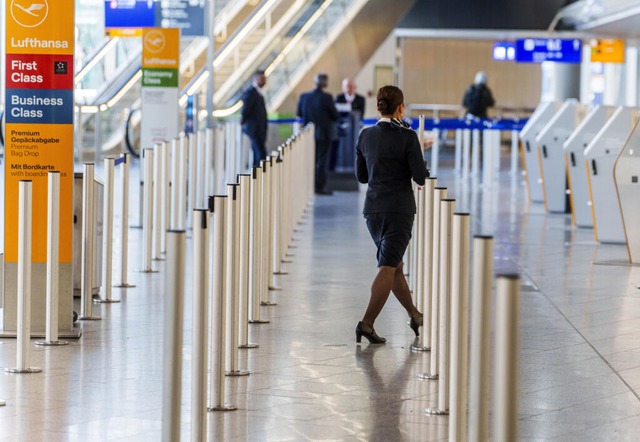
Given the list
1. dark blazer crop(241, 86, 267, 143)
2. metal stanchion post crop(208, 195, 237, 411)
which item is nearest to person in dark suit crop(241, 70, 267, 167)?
dark blazer crop(241, 86, 267, 143)

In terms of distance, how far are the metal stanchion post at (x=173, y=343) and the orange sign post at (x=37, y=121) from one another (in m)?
3.20

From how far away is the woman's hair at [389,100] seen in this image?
7.85 meters

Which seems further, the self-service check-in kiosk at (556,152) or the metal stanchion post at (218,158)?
the metal stanchion post at (218,158)

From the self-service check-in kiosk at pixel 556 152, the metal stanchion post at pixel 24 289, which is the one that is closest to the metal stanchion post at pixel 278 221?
the metal stanchion post at pixel 24 289

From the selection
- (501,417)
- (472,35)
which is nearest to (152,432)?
(501,417)

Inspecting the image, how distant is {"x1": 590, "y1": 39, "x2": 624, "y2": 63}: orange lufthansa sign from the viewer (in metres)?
35.1

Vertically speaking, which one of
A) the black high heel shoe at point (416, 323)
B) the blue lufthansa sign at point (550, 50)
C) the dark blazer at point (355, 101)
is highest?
the blue lufthansa sign at point (550, 50)

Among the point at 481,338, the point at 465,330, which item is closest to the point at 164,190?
the point at 465,330

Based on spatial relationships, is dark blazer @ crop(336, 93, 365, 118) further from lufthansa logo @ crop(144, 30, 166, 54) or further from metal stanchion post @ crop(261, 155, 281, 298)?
metal stanchion post @ crop(261, 155, 281, 298)

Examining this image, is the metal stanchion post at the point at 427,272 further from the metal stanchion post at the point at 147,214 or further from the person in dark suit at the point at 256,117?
the person in dark suit at the point at 256,117

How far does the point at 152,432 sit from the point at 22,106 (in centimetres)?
299

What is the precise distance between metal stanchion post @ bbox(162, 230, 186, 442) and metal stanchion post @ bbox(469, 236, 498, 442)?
3.65ft

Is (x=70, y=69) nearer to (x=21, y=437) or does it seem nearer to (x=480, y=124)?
(x=21, y=437)

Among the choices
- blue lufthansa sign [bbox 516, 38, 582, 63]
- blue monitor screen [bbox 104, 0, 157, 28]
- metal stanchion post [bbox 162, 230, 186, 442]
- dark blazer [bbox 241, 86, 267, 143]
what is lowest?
metal stanchion post [bbox 162, 230, 186, 442]
